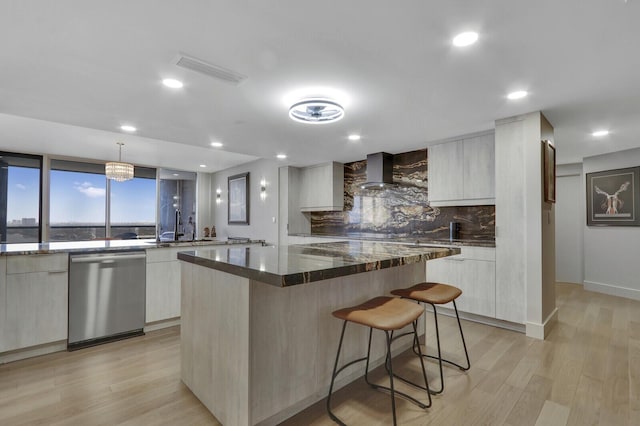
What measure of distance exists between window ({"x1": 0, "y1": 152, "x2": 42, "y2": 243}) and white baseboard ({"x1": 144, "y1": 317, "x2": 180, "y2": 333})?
15.6ft

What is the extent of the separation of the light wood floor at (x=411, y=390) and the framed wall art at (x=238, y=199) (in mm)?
4164

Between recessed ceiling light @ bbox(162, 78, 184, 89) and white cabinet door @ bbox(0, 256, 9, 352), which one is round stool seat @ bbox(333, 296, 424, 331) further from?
white cabinet door @ bbox(0, 256, 9, 352)

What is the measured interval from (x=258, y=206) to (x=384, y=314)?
543 cm

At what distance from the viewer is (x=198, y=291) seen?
6.54 feet

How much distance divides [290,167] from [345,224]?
159cm

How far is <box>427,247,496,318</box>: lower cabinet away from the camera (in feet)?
11.3

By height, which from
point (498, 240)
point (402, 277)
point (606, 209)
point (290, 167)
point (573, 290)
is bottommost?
point (573, 290)

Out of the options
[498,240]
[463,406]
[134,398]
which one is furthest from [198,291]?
[498,240]

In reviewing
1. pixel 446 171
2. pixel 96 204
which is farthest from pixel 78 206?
pixel 446 171

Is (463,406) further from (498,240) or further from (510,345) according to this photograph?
(498,240)

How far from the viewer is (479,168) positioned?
3896 millimetres

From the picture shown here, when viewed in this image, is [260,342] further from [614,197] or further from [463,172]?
[614,197]

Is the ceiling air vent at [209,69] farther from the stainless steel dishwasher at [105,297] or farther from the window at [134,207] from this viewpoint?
the window at [134,207]

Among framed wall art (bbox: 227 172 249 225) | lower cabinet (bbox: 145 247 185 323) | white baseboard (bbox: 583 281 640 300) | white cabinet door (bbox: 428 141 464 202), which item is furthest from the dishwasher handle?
white baseboard (bbox: 583 281 640 300)
